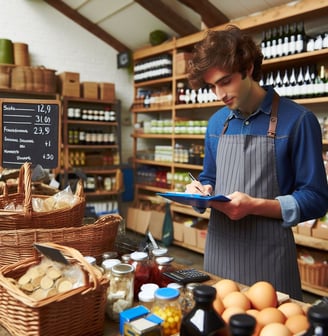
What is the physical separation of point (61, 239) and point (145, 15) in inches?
187

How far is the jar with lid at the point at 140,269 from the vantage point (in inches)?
50.3

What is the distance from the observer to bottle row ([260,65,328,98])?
3.73 meters

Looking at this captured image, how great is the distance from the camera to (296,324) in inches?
35.7

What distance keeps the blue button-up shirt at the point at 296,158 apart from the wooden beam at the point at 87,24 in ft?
15.7

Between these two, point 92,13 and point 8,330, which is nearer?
point 8,330

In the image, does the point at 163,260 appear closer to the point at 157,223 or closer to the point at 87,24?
the point at 157,223

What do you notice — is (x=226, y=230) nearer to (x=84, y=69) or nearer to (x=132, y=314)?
(x=132, y=314)

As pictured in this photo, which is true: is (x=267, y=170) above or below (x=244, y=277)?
above

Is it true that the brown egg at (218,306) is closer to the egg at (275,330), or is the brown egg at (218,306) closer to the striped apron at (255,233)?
the egg at (275,330)

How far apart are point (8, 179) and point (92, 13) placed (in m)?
3.82

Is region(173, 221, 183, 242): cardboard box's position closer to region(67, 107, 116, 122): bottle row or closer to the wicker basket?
region(67, 107, 116, 122): bottle row

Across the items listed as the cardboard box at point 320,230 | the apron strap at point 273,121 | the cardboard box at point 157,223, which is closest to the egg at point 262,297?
the apron strap at point 273,121

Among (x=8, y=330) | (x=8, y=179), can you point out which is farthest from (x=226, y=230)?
(x=8, y=179)

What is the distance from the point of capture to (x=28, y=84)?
4859 millimetres
